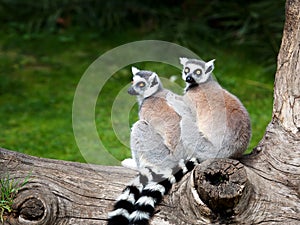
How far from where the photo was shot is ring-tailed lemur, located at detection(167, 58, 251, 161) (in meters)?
3.48

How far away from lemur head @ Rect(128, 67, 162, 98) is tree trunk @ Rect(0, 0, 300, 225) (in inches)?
20.6

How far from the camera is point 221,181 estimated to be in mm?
3240

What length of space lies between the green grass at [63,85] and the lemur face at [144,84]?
1713 mm

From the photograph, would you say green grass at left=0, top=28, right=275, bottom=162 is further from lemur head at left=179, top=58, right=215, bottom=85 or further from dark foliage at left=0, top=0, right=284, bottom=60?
lemur head at left=179, top=58, right=215, bottom=85

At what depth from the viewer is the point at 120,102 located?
6.27 m

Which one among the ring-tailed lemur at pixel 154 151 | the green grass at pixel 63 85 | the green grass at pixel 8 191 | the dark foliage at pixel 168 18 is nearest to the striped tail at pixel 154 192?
the ring-tailed lemur at pixel 154 151

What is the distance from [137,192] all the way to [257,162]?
79 cm

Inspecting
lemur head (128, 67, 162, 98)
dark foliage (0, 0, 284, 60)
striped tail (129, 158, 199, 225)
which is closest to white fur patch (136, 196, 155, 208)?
striped tail (129, 158, 199, 225)

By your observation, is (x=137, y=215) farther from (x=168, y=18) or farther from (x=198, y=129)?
(x=168, y=18)

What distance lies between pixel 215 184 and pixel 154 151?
52 centimetres

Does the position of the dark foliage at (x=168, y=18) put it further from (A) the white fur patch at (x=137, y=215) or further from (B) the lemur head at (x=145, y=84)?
(A) the white fur patch at (x=137, y=215)

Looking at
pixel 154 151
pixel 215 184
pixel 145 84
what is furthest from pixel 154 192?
pixel 145 84

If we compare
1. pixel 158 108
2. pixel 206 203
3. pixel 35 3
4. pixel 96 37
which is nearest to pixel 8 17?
pixel 35 3

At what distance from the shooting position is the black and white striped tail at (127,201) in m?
3.32
